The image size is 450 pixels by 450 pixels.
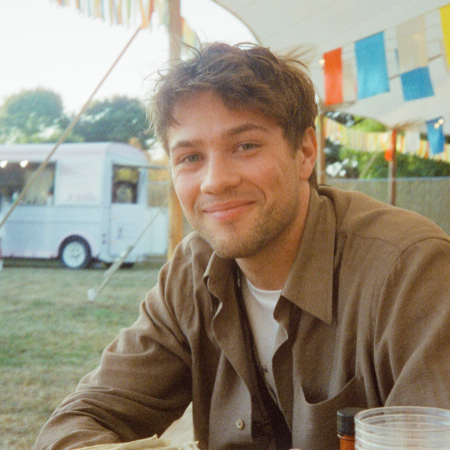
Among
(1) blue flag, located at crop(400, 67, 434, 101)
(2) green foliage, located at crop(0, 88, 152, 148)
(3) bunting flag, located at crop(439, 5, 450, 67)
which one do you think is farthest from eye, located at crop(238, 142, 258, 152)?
(1) blue flag, located at crop(400, 67, 434, 101)

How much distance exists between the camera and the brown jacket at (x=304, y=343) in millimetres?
839

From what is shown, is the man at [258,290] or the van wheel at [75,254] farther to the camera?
the van wheel at [75,254]

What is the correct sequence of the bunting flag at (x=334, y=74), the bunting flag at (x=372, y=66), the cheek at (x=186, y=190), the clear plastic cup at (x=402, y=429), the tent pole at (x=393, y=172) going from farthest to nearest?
the tent pole at (x=393, y=172) → the bunting flag at (x=334, y=74) → the bunting flag at (x=372, y=66) → the cheek at (x=186, y=190) → the clear plastic cup at (x=402, y=429)

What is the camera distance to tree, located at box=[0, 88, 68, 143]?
207cm

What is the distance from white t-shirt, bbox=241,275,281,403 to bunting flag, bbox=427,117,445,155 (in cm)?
518

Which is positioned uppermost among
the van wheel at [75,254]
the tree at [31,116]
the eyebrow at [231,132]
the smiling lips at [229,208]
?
the tree at [31,116]

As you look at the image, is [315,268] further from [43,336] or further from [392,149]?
[392,149]

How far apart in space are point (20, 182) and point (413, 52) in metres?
2.49

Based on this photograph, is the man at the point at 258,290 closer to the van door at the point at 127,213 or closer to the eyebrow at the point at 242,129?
the eyebrow at the point at 242,129

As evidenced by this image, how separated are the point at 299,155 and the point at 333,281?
0.37 meters

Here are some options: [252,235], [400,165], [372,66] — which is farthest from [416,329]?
[400,165]

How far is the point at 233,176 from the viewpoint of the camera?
109 centimetres

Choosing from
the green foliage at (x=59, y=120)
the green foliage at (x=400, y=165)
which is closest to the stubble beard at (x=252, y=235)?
the green foliage at (x=59, y=120)

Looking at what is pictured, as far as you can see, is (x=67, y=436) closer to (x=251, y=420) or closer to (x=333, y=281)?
(x=251, y=420)
